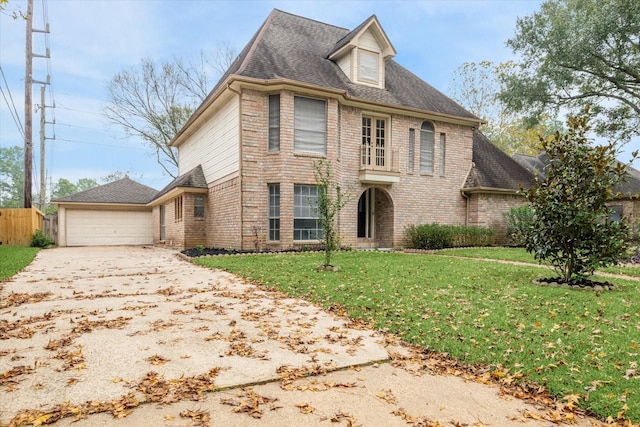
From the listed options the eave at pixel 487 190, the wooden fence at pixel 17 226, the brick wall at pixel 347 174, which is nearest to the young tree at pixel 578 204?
the brick wall at pixel 347 174

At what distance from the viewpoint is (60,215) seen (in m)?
20.5

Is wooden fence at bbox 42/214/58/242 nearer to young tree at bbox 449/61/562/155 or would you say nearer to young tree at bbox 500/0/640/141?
young tree at bbox 500/0/640/141

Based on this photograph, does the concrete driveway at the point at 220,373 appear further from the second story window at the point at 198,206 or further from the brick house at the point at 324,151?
the second story window at the point at 198,206

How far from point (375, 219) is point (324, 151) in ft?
14.0

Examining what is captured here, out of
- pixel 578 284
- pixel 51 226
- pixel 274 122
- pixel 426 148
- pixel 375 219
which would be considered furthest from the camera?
pixel 51 226

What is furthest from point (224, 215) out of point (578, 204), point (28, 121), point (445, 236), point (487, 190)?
point (28, 121)

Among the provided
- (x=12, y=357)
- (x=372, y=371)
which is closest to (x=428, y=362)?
(x=372, y=371)

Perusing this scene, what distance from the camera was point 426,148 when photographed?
16.0 m

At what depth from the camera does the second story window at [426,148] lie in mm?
15883

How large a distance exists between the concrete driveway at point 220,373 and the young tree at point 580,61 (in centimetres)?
1701

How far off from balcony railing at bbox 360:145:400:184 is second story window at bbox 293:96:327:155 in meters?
1.93

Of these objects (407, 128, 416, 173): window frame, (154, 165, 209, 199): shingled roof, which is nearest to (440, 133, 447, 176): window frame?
(407, 128, 416, 173): window frame

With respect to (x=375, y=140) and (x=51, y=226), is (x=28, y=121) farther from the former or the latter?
(x=375, y=140)

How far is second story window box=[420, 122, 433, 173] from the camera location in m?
15.9
